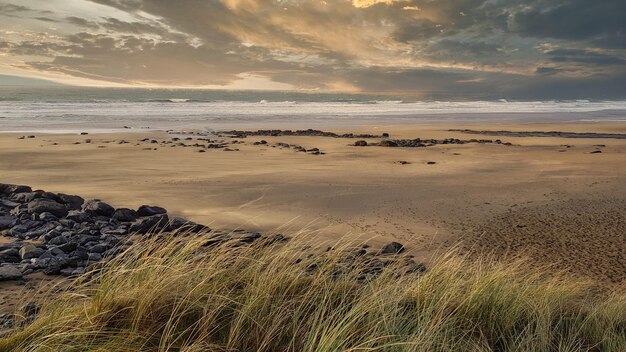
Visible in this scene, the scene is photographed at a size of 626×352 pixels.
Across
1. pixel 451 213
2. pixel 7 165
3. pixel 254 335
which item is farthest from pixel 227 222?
pixel 7 165

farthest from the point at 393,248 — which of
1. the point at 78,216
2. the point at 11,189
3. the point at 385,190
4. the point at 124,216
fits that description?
the point at 11,189

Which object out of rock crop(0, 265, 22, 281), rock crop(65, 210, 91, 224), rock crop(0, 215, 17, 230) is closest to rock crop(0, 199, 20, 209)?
rock crop(0, 215, 17, 230)

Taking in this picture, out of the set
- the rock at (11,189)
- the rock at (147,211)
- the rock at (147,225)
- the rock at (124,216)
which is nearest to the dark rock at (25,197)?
the rock at (11,189)

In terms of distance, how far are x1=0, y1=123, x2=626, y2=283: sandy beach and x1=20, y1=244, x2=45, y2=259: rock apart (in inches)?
84.7

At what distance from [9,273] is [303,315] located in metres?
3.08

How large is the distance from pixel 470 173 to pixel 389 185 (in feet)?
10.0

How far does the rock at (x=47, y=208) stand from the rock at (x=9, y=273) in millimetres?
2739

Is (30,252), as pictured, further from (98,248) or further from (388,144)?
(388,144)

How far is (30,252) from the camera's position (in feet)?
18.0

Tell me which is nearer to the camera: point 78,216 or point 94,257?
point 94,257

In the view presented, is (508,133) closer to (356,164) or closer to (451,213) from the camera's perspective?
(356,164)

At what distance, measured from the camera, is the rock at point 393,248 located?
6657 millimetres

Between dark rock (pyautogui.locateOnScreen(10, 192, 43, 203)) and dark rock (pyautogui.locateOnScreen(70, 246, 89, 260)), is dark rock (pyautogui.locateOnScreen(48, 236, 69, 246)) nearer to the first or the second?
dark rock (pyautogui.locateOnScreen(70, 246, 89, 260))

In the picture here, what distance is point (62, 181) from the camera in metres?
11.5
